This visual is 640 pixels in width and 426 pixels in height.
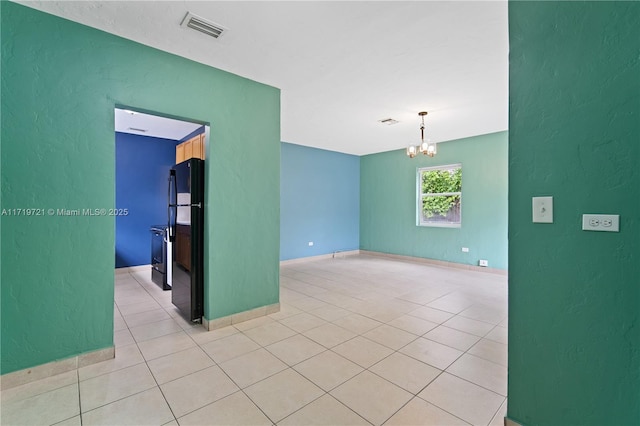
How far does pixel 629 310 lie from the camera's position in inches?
50.1

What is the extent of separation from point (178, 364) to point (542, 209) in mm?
2782

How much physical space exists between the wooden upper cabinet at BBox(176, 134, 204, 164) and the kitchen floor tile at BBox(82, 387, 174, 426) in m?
3.09

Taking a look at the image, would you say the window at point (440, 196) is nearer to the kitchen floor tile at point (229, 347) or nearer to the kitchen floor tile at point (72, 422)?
the kitchen floor tile at point (229, 347)

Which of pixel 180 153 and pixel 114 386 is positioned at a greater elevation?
pixel 180 153

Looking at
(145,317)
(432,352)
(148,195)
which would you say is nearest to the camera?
(432,352)

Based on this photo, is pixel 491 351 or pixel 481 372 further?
pixel 491 351

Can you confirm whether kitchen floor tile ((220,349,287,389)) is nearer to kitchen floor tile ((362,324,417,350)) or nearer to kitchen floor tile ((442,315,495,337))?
kitchen floor tile ((362,324,417,350))

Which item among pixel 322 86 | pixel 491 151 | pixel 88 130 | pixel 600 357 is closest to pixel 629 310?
pixel 600 357

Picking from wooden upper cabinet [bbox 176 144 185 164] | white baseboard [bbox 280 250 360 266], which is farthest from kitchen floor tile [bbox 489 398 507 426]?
Answer: wooden upper cabinet [bbox 176 144 185 164]

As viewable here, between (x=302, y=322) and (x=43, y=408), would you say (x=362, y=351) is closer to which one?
(x=302, y=322)

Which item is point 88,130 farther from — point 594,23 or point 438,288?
point 438,288

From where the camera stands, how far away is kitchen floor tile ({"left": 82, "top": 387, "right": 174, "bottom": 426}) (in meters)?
1.71

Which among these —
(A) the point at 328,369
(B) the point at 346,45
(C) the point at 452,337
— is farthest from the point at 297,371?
(B) the point at 346,45

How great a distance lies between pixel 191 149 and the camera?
4.94 meters
